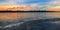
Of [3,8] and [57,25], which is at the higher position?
[3,8]

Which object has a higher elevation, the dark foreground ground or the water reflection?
the water reflection

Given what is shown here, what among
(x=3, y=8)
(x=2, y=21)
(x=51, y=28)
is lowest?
(x=51, y=28)

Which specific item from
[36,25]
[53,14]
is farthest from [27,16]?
[53,14]

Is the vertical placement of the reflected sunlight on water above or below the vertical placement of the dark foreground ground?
above

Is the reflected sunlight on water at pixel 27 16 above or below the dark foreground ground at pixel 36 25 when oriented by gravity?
above

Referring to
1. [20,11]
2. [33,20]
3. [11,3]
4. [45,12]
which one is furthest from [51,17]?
[11,3]

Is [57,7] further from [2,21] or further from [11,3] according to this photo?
[2,21]

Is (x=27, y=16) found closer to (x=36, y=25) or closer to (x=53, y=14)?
(x=36, y=25)

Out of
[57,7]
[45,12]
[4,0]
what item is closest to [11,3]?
[4,0]
